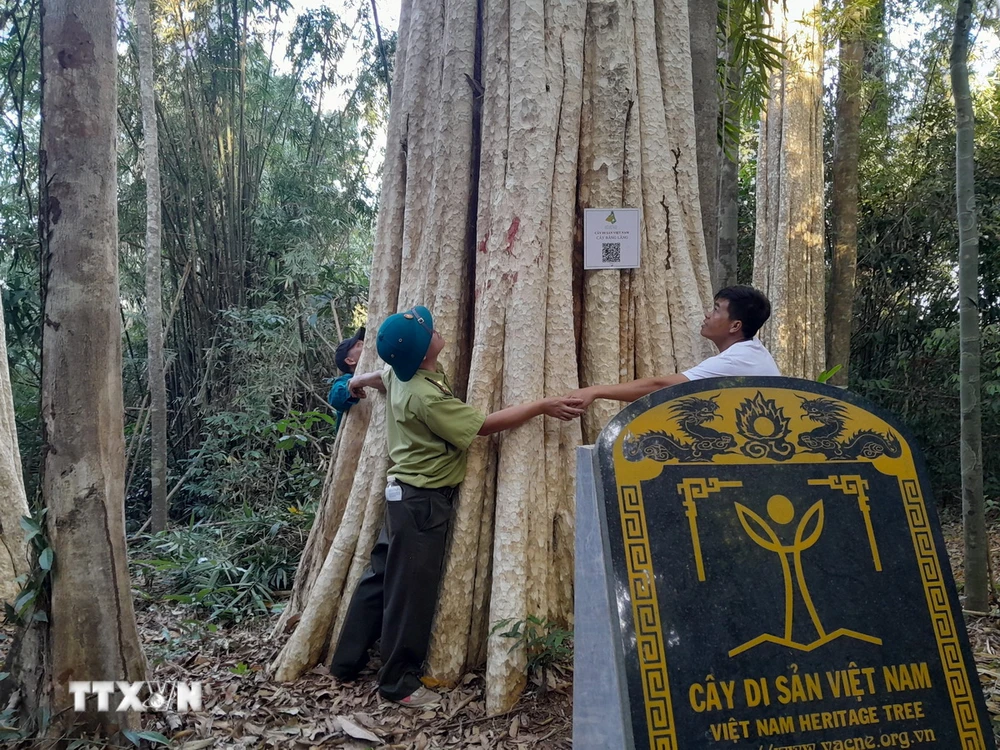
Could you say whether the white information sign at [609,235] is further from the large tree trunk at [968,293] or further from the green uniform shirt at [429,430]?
the large tree trunk at [968,293]

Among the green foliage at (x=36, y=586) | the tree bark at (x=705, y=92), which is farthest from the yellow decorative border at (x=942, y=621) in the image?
the green foliage at (x=36, y=586)

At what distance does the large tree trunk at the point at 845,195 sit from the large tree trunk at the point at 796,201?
0.33 metres

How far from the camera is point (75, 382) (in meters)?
2.85

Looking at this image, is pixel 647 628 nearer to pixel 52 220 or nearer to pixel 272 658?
pixel 272 658

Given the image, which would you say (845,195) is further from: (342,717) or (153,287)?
(342,717)

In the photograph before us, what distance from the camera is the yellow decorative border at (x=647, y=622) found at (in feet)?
6.87

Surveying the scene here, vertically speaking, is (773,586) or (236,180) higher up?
(236,180)

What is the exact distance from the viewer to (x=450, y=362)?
12.0ft

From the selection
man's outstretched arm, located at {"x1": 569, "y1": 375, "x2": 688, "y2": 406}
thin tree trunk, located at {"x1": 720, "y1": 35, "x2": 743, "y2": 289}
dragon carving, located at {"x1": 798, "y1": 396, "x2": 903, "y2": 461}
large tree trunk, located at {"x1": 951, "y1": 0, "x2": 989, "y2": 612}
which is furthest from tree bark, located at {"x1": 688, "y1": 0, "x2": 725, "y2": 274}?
dragon carving, located at {"x1": 798, "y1": 396, "x2": 903, "y2": 461}

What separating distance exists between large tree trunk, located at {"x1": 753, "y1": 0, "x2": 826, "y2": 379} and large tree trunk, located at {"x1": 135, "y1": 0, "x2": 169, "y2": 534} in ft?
20.3

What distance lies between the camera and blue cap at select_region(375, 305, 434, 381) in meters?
3.28

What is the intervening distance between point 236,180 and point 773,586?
27.8 feet

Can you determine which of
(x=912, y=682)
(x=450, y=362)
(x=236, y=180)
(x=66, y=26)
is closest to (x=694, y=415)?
(x=912, y=682)

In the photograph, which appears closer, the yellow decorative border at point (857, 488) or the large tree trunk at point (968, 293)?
the yellow decorative border at point (857, 488)
